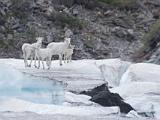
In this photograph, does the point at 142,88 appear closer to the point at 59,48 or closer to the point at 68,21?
the point at 59,48

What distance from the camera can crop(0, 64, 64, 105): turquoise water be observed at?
35.7 feet

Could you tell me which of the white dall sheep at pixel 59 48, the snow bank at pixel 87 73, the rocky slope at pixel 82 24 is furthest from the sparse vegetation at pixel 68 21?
the snow bank at pixel 87 73

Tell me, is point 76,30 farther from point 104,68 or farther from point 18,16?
point 104,68

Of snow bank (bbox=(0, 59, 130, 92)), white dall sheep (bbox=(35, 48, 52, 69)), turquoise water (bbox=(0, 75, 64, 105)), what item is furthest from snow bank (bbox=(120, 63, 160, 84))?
white dall sheep (bbox=(35, 48, 52, 69))

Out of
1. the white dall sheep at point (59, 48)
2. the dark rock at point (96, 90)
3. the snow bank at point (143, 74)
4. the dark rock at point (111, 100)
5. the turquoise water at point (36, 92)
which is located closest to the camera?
the dark rock at point (111, 100)

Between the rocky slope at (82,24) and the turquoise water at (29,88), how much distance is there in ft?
48.4

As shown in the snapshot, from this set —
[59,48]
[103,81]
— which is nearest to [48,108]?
[103,81]

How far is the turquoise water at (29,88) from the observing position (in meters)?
10.9

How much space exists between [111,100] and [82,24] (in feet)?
69.3

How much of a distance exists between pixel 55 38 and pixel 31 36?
1.34 meters

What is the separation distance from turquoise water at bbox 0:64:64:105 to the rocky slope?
14.8 meters

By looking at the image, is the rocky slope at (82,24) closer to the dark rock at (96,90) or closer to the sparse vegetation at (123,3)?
the sparse vegetation at (123,3)

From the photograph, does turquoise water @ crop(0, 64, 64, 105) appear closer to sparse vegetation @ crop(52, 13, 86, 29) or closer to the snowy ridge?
the snowy ridge

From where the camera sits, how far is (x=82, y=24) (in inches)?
1250
